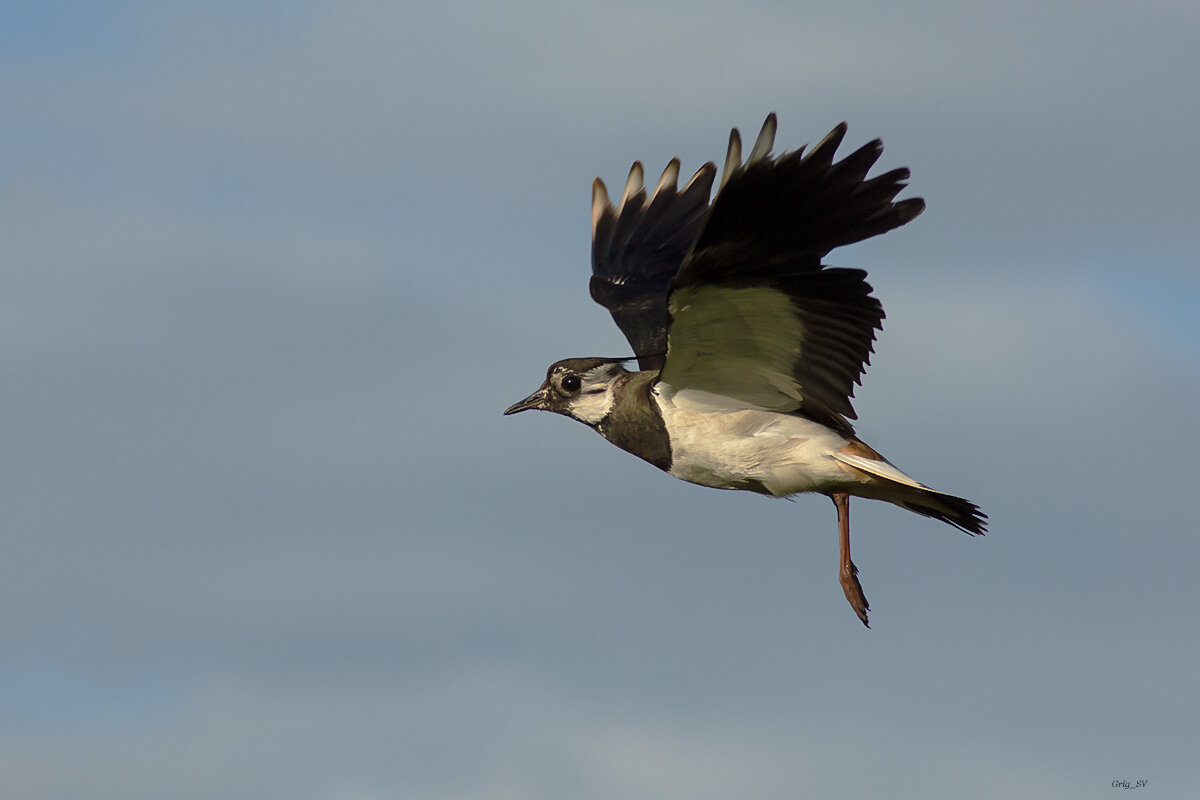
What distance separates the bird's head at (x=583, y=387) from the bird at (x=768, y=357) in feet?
0.04

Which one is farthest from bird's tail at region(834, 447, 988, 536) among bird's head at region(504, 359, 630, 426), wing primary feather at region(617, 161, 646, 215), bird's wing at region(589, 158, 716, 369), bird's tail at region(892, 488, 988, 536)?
wing primary feather at region(617, 161, 646, 215)

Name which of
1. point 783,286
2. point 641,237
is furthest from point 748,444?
point 641,237

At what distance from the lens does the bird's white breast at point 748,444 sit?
11.2 meters

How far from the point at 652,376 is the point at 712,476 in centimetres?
89

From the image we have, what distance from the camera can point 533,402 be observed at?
501 inches

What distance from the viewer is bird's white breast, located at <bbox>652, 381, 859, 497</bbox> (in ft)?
36.6

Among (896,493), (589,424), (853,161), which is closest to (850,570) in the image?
(896,493)

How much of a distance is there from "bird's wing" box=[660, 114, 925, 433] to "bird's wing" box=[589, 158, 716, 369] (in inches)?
104

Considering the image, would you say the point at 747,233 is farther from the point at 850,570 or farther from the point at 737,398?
the point at 850,570

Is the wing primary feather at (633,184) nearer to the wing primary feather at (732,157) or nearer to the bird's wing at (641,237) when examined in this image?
the bird's wing at (641,237)

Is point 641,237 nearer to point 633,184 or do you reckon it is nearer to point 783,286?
point 633,184

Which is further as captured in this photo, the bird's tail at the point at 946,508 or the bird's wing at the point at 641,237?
the bird's wing at the point at 641,237

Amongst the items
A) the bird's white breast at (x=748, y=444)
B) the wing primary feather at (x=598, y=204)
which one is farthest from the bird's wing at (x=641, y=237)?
the bird's white breast at (x=748, y=444)

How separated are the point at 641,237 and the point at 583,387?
7.85 feet
